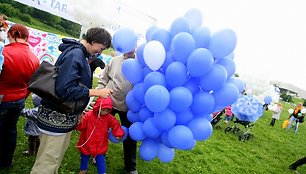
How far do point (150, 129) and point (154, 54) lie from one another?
0.82 meters

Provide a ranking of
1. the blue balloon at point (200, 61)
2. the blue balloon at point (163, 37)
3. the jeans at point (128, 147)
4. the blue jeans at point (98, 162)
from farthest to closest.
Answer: the jeans at point (128, 147) < the blue jeans at point (98, 162) < the blue balloon at point (163, 37) < the blue balloon at point (200, 61)

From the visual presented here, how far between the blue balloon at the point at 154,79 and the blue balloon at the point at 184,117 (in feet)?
1.21

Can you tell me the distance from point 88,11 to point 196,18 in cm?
251

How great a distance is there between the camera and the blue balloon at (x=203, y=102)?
Result: 269 cm

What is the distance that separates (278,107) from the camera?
14.7 metres

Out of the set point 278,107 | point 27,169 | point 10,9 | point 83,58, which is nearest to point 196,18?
point 83,58

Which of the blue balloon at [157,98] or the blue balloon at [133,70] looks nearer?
the blue balloon at [157,98]

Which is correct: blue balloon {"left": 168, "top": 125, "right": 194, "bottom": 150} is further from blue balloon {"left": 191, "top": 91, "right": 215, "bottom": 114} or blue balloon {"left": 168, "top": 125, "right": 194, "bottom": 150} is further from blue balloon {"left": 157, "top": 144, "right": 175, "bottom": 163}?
blue balloon {"left": 157, "top": 144, "right": 175, "bottom": 163}

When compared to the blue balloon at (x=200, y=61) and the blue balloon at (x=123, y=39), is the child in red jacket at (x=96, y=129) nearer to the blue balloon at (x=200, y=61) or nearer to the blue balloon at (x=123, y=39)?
the blue balloon at (x=123, y=39)

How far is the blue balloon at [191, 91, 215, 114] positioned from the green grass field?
6.59 feet

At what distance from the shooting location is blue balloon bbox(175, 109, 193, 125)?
2.81 m

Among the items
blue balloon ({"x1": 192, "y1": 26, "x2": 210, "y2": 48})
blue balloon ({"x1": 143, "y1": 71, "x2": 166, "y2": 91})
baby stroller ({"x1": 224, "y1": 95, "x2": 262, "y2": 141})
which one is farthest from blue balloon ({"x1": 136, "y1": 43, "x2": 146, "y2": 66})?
baby stroller ({"x1": 224, "y1": 95, "x2": 262, "y2": 141})

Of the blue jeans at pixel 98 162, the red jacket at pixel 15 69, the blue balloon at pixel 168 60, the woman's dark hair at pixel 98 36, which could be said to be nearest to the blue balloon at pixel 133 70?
the blue balloon at pixel 168 60

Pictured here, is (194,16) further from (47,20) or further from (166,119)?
(47,20)
